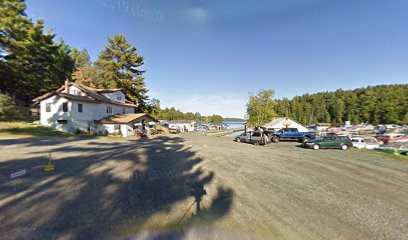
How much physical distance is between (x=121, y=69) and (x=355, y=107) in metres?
125

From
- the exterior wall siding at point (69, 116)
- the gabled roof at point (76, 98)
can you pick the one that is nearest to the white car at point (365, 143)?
the exterior wall siding at point (69, 116)

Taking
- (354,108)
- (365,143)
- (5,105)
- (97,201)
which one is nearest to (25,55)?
(5,105)

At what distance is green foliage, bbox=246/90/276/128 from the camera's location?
41.5m

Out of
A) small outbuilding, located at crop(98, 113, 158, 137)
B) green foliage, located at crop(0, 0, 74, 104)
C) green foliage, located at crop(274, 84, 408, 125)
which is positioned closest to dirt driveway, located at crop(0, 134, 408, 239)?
small outbuilding, located at crop(98, 113, 158, 137)

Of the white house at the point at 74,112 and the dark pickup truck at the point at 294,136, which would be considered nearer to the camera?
the dark pickup truck at the point at 294,136

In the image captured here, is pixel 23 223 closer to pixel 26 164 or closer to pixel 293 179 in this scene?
pixel 26 164

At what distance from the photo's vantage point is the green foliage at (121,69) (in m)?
42.9

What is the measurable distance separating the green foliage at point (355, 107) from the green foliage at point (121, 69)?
6189 cm

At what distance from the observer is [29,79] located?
101 feet

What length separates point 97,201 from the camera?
18.1 ft

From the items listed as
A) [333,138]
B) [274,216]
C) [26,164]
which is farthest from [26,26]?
[333,138]

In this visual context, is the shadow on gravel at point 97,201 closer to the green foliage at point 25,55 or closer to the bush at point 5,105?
the bush at point 5,105

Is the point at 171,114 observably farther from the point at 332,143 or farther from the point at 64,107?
the point at 332,143

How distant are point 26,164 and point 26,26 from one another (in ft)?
102
